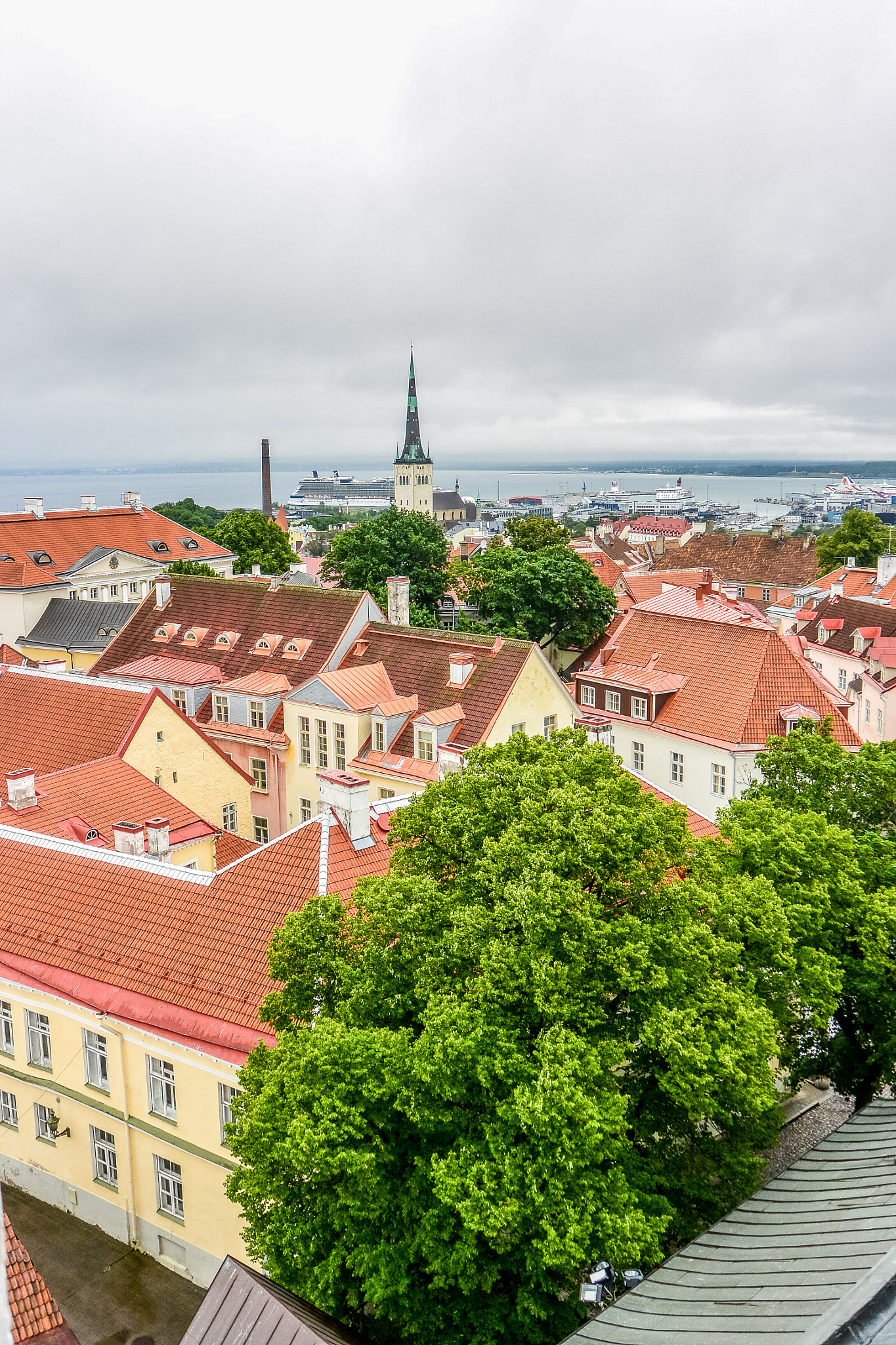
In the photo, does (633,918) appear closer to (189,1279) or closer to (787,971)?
(787,971)

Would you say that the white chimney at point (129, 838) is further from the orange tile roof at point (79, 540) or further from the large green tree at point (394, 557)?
the orange tile roof at point (79, 540)

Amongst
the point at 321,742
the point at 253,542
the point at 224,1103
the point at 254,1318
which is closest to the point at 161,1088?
the point at 224,1103

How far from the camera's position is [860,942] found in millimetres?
21656

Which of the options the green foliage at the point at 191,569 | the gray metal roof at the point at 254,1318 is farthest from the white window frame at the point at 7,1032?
the green foliage at the point at 191,569

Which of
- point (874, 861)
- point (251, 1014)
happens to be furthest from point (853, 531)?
point (251, 1014)

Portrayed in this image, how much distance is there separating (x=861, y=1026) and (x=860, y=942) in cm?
357

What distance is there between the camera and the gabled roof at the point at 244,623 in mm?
48750

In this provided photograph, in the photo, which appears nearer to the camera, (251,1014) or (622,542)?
(251,1014)

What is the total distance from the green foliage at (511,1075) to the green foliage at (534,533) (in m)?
71.1

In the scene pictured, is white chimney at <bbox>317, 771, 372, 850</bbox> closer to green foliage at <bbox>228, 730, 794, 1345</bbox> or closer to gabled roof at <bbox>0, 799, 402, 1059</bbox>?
gabled roof at <bbox>0, 799, 402, 1059</bbox>

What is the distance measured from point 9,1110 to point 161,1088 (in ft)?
18.5

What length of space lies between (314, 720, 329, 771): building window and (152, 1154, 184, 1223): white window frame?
22.5m

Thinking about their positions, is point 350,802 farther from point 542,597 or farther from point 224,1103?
point 542,597

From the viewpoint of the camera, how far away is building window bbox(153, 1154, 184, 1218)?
23.1 meters
